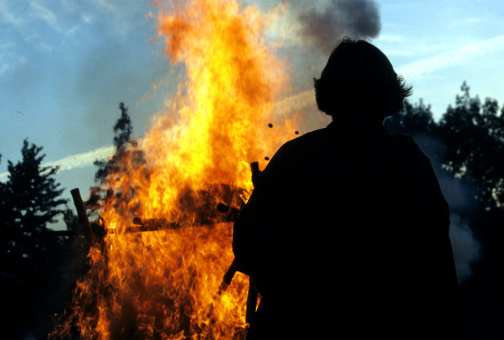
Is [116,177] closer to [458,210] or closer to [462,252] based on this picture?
[462,252]

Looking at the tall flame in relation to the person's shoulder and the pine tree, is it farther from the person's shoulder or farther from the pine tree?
the pine tree

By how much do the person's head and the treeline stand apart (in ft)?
64.3

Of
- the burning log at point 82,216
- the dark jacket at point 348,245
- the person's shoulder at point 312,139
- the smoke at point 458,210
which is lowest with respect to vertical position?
the dark jacket at point 348,245

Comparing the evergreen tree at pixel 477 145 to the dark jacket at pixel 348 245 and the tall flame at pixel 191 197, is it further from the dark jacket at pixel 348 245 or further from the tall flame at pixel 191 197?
the dark jacket at pixel 348 245

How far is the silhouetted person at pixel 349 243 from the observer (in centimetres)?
174

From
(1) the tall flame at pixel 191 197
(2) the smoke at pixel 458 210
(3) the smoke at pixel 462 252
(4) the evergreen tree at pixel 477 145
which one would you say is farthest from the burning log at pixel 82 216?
(4) the evergreen tree at pixel 477 145

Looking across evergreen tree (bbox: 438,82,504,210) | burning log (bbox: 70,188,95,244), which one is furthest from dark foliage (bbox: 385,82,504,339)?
burning log (bbox: 70,188,95,244)

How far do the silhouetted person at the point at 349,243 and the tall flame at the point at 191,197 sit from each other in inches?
180

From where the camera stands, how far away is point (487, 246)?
108 ft

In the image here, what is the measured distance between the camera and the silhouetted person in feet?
5.70

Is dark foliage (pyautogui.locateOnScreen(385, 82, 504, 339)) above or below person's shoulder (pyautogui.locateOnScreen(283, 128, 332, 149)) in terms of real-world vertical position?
above

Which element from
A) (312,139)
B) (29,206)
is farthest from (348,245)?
(29,206)

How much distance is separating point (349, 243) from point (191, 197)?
5315mm

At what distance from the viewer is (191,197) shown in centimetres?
689
